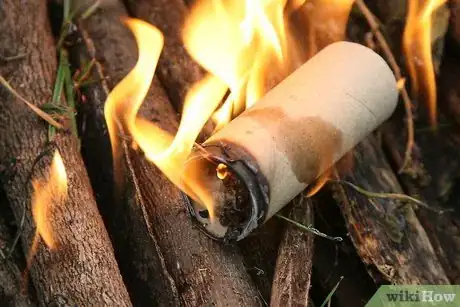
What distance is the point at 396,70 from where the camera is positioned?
208 cm

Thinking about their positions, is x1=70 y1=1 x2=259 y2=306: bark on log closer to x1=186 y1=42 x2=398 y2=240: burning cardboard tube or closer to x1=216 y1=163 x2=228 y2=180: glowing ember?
x1=186 y1=42 x2=398 y2=240: burning cardboard tube

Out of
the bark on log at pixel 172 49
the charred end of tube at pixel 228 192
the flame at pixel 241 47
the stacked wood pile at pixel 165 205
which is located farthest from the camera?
the bark on log at pixel 172 49

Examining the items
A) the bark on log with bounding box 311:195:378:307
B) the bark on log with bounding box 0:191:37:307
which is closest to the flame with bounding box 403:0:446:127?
the bark on log with bounding box 311:195:378:307

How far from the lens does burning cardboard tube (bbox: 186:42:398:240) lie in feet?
4.88

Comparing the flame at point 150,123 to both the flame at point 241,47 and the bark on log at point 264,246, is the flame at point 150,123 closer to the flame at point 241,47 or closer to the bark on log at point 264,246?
the flame at point 241,47

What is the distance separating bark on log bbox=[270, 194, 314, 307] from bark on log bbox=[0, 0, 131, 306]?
0.37 meters

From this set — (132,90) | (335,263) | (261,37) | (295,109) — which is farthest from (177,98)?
(335,263)

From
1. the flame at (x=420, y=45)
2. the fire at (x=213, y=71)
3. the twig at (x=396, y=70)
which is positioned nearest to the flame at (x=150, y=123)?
the fire at (x=213, y=71)

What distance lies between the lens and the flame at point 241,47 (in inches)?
72.3

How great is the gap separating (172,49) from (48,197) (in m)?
0.68

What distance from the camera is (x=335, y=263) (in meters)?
1.86

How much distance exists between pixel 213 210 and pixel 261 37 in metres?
0.58

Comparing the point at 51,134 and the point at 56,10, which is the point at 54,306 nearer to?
the point at 51,134

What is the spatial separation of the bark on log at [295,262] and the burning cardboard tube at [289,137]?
11 cm
